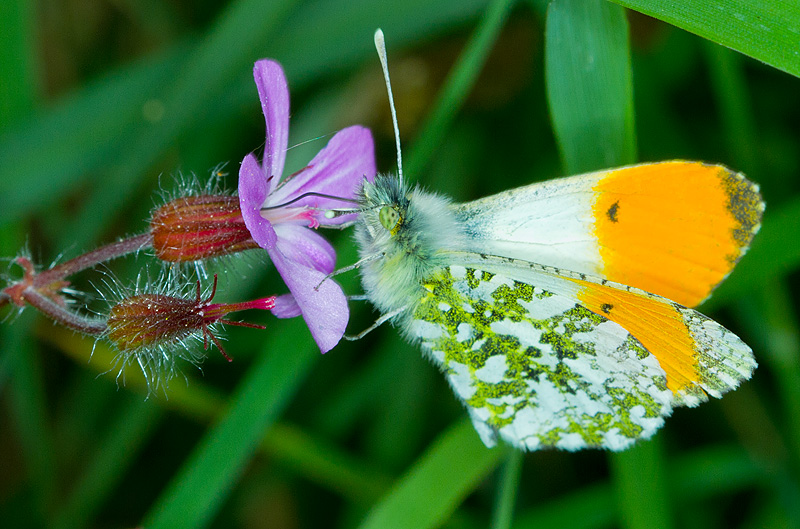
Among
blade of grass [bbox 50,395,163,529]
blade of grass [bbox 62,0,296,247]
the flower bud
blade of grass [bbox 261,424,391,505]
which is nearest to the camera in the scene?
the flower bud

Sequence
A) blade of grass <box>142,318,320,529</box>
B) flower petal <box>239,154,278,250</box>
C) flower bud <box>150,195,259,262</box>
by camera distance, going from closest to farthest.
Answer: flower petal <box>239,154,278,250</box>
flower bud <box>150,195,259,262</box>
blade of grass <box>142,318,320,529</box>

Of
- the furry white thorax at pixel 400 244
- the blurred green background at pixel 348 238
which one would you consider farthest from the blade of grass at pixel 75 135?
the furry white thorax at pixel 400 244

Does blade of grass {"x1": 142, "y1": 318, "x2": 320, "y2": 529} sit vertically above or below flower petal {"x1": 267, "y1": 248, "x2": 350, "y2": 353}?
below

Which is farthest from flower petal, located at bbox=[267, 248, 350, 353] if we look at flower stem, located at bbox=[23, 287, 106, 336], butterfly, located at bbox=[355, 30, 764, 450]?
flower stem, located at bbox=[23, 287, 106, 336]

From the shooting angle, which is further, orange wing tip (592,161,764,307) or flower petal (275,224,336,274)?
flower petal (275,224,336,274)

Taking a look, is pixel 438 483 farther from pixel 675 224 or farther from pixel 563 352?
pixel 675 224

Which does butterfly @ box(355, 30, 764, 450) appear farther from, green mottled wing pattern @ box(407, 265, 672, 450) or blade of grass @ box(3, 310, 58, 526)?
blade of grass @ box(3, 310, 58, 526)

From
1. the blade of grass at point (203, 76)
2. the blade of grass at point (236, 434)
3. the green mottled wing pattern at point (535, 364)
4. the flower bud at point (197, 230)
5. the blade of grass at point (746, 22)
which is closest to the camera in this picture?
the blade of grass at point (746, 22)

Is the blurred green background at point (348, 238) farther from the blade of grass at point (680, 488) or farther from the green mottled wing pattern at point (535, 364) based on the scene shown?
the green mottled wing pattern at point (535, 364)
